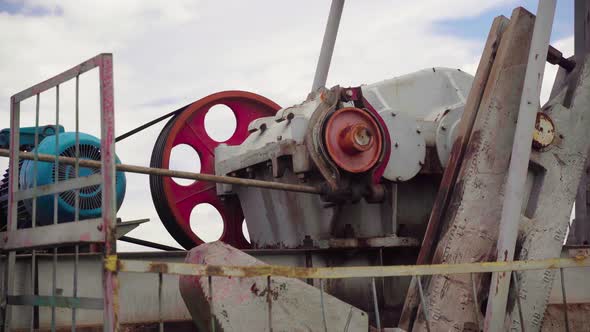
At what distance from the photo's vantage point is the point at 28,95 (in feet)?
12.9

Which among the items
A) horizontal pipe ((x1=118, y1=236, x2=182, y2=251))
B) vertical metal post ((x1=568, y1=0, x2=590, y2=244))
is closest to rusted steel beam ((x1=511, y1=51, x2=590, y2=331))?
vertical metal post ((x1=568, y1=0, x2=590, y2=244))

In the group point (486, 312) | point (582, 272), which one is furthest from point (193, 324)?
point (582, 272)

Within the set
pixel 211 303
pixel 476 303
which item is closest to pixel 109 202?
pixel 211 303

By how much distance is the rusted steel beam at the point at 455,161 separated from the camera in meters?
4.46

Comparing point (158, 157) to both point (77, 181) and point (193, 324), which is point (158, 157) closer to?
point (193, 324)

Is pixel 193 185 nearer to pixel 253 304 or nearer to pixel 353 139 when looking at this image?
pixel 353 139

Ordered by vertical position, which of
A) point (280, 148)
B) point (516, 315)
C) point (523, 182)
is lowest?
point (516, 315)

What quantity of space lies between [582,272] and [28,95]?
3394 mm

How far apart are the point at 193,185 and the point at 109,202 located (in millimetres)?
2891

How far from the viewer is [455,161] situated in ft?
15.4

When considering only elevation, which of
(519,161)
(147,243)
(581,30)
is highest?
(581,30)

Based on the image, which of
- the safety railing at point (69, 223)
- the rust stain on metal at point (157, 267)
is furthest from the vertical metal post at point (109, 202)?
the rust stain on metal at point (157, 267)

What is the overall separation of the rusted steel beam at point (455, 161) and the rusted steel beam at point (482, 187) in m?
0.06

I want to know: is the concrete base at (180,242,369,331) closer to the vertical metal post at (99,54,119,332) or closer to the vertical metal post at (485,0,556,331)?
the vertical metal post at (99,54,119,332)
